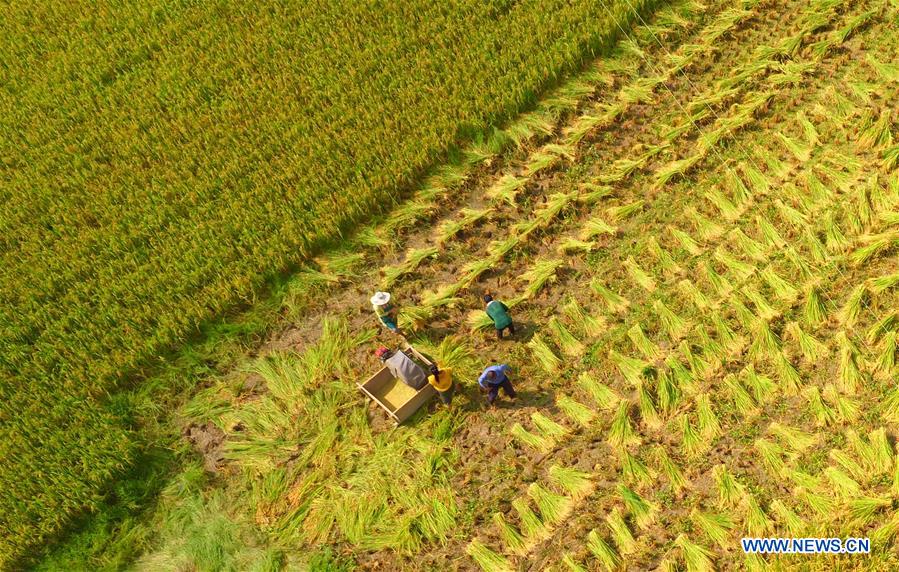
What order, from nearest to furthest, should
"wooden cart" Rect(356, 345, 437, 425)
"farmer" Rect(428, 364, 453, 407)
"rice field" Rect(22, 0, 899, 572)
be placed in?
1. "rice field" Rect(22, 0, 899, 572)
2. "farmer" Rect(428, 364, 453, 407)
3. "wooden cart" Rect(356, 345, 437, 425)

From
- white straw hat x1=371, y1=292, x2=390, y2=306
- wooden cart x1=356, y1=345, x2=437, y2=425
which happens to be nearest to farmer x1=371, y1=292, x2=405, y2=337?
white straw hat x1=371, y1=292, x2=390, y2=306

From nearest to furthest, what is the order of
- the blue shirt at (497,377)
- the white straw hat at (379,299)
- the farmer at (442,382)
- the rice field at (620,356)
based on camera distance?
the rice field at (620,356) → the blue shirt at (497,377) → the farmer at (442,382) → the white straw hat at (379,299)

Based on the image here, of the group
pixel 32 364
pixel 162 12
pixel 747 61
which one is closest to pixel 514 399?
pixel 32 364

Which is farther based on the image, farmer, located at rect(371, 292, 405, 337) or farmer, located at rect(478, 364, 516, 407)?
farmer, located at rect(371, 292, 405, 337)

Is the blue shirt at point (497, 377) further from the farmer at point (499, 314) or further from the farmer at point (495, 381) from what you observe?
the farmer at point (499, 314)

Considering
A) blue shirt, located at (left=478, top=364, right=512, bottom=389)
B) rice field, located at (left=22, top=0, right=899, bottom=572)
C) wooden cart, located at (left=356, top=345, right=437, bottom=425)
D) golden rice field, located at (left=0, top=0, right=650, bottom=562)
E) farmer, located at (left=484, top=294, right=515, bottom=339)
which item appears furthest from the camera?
golden rice field, located at (left=0, top=0, right=650, bottom=562)

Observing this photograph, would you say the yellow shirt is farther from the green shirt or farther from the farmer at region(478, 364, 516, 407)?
the green shirt

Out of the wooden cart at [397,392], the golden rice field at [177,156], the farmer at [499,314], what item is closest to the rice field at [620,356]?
the wooden cart at [397,392]
